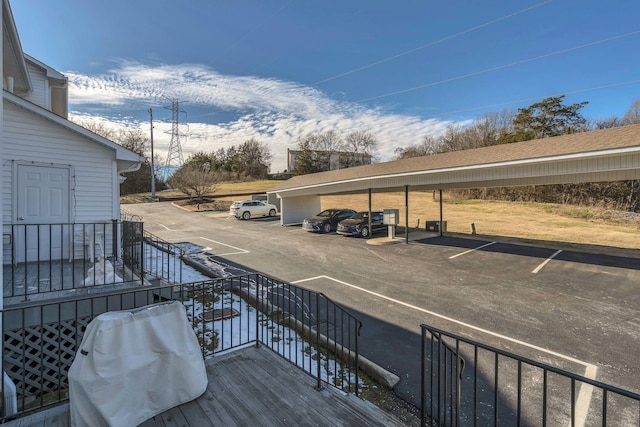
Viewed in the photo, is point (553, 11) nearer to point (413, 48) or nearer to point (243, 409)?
point (413, 48)


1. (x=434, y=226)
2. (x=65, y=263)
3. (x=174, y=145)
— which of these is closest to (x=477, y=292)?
(x=65, y=263)

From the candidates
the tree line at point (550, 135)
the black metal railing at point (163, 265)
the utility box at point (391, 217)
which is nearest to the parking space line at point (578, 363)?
the black metal railing at point (163, 265)

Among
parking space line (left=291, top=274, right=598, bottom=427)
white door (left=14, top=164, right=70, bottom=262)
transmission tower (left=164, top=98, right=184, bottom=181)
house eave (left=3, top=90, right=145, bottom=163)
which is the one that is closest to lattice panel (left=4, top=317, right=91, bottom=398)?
white door (left=14, top=164, right=70, bottom=262)

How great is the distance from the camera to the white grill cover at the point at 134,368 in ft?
8.17

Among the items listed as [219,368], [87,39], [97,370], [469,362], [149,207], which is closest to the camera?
[97,370]

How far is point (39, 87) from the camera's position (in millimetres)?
9789

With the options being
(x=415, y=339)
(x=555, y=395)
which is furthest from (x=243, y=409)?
(x=555, y=395)

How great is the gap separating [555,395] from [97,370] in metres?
4.80

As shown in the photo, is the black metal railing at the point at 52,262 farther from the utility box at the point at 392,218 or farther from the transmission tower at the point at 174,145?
the transmission tower at the point at 174,145

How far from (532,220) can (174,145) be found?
4266cm

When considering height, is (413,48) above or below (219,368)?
above

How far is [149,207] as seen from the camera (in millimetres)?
30312

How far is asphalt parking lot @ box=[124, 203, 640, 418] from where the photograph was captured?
4746mm

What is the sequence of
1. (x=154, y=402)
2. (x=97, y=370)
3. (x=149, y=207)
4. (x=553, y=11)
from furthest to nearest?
1. (x=149, y=207)
2. (x=553, y=11)
3. (x=154, y=402)
4. (x=97, y=370)
